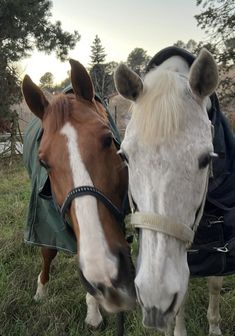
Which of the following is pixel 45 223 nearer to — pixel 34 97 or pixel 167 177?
pixel 34 97

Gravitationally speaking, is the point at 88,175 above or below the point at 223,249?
above

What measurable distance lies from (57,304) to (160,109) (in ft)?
6.08

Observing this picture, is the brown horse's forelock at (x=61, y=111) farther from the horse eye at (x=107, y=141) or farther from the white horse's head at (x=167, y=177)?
the white horse's head at (x=167, y=177)

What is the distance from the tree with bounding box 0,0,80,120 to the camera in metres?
11.4

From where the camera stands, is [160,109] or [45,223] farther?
[45,223]

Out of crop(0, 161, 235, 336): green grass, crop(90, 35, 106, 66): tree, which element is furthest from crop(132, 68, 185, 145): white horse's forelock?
crop(90, 35, 106, 66): tree

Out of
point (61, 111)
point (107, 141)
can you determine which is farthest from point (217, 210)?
point (61, 111)

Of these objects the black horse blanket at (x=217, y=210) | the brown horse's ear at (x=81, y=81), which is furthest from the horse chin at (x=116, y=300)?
the brown horse's ear at (x=81, y=81)

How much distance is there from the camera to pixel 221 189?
2145 millimetres

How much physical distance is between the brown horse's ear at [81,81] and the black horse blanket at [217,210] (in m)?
0.36

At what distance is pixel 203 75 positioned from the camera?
1617mm

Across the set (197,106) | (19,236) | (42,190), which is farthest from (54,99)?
(19,236)

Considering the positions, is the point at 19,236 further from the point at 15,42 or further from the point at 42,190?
the point at 15,42

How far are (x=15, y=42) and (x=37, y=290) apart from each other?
33.0ft
